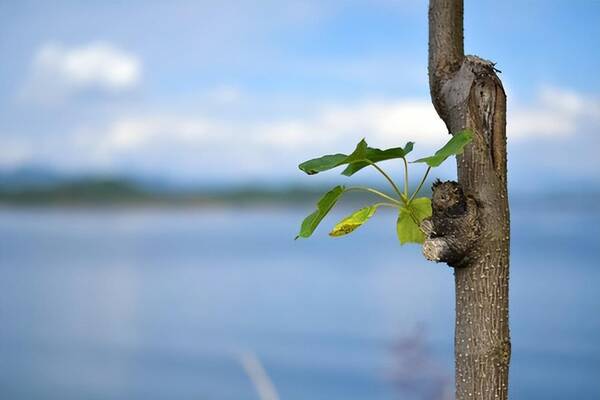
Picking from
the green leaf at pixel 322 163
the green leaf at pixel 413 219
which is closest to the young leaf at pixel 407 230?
the green leaf at pixel 413 219

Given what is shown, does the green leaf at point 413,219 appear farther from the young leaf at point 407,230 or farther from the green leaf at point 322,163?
the green leaf at point 322,163

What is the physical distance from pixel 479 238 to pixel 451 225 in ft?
0.10

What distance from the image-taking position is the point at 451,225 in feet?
2.65

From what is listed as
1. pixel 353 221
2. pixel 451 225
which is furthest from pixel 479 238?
pixel 353 221

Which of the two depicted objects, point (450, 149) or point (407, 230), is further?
point (407, 230)

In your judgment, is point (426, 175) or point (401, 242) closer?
point (426, 175)

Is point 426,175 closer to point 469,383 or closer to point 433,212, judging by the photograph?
point 433,212

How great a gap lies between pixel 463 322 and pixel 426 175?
6.4 inches

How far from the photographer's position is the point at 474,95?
0.82 m

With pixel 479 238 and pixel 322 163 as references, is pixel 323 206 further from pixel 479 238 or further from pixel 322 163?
pixel 479 238

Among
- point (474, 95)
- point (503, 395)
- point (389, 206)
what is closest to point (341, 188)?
point (389, 206)

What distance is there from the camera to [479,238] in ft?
2.64

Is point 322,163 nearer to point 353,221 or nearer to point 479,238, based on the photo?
point 353,221

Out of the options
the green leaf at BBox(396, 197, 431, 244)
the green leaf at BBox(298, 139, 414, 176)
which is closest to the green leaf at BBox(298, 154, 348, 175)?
the green leaf at BBox(298, 139, 414, 176)
